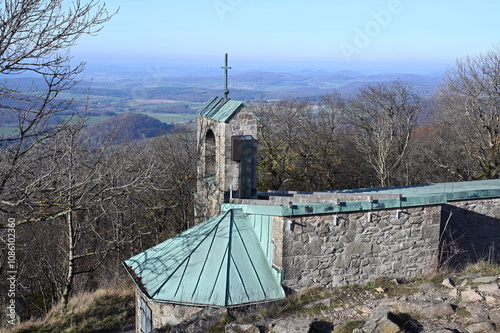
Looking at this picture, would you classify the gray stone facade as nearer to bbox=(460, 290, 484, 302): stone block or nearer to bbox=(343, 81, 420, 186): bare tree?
bbox=(460, 290, 484, 302): stone block

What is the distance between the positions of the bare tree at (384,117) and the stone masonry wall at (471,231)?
43.1ft

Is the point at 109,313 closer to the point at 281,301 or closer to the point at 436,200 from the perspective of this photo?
the point at 281,301

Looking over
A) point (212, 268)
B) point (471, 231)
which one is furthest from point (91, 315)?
point (471, 231)

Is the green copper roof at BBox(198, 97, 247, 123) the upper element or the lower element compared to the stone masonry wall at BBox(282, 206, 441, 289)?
upper

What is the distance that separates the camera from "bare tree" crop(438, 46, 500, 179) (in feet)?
65.3

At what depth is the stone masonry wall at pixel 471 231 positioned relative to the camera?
10.2 metres

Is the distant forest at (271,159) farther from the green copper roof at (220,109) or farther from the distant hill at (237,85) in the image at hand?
the distant hill at (237,85)

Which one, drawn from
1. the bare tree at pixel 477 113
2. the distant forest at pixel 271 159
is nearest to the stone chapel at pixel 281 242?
the distant forest at pixel 271 159

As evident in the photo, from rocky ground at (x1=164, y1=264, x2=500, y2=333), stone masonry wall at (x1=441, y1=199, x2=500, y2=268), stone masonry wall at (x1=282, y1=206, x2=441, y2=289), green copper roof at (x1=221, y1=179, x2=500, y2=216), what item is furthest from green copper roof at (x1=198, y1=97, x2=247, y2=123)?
stone masonry wall at (x1=441, y1=199, x2=500, y2=268)

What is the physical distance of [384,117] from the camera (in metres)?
27.0

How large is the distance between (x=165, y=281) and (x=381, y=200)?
4368mm

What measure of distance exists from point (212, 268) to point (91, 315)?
14.7 feet

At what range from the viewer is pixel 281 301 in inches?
332

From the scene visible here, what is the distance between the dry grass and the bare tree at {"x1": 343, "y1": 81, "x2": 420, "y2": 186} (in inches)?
615
